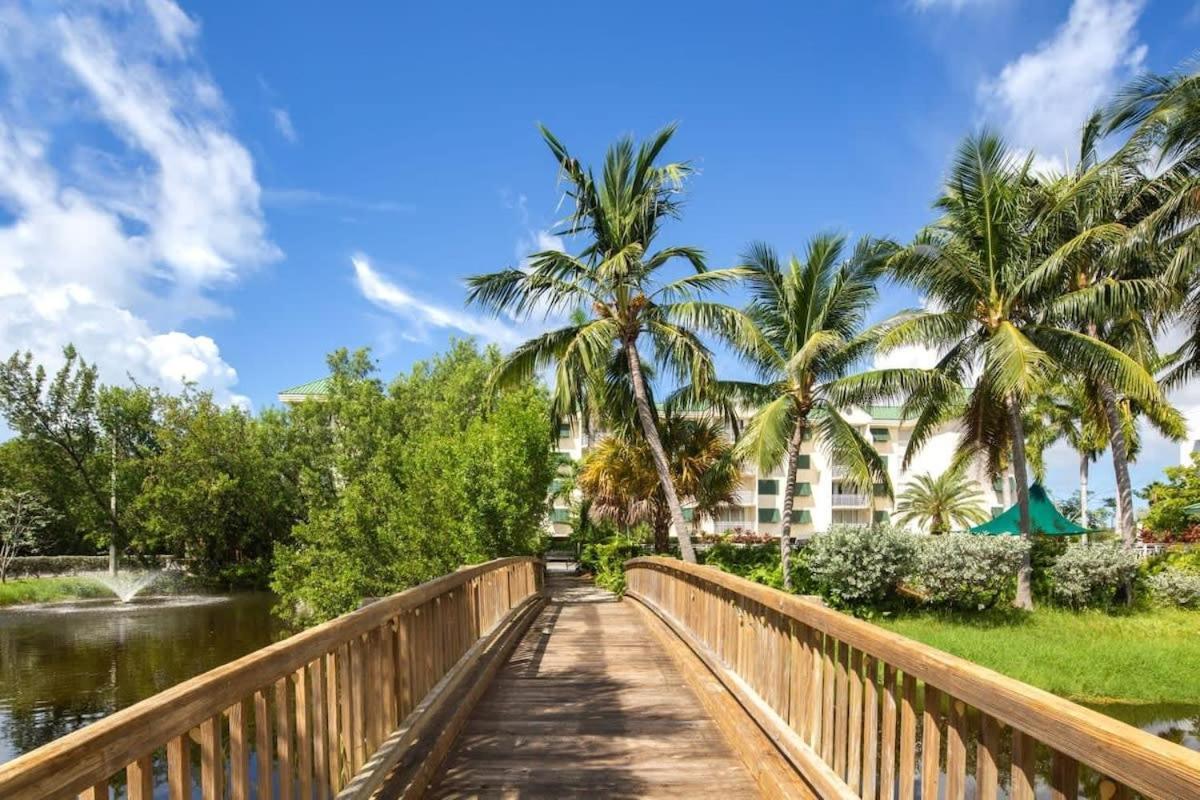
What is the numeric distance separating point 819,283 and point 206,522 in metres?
31.2

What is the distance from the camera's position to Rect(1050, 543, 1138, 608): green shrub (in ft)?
59.4

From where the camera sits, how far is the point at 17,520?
120 feet

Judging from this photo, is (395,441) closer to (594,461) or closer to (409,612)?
(594,461)

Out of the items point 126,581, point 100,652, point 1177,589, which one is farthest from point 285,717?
point 126,581

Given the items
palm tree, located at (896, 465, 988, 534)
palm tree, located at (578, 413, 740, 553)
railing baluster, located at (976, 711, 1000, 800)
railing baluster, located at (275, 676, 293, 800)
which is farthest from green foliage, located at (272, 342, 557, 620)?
palm tree, located at (896, 465, 988, 534)

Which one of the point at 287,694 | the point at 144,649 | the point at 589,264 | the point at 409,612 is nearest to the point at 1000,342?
the point at 589,264

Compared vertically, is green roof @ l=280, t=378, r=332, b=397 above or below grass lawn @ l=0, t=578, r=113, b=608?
above

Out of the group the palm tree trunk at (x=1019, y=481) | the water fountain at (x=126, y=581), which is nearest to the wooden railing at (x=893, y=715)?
the palm tree trunk at (x=1019, y=481)

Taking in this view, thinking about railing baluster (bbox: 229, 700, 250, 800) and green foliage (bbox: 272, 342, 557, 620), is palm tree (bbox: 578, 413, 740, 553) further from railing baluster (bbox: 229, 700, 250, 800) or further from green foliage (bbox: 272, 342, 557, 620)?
railing baluster (bbox: 229, 700, 250, 800)

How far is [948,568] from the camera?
17047 mm

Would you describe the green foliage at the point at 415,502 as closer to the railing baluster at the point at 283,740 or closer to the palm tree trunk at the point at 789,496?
the palm tree trunk at the point at 789,496

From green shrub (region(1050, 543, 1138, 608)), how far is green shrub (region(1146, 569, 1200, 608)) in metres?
0.91

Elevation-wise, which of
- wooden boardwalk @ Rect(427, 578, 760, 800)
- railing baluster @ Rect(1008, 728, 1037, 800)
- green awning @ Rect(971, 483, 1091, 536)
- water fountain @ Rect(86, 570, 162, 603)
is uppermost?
railing baluster @ Rect(1008, 728, 1037, 800)

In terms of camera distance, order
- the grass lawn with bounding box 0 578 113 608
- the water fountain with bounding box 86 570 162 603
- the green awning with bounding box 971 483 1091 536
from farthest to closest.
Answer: the water fountain with bounding box 86 570 162 603, the grass lawn with bounding box 0 578 113 608, the green awning with bounding box 971 483 1091 536
